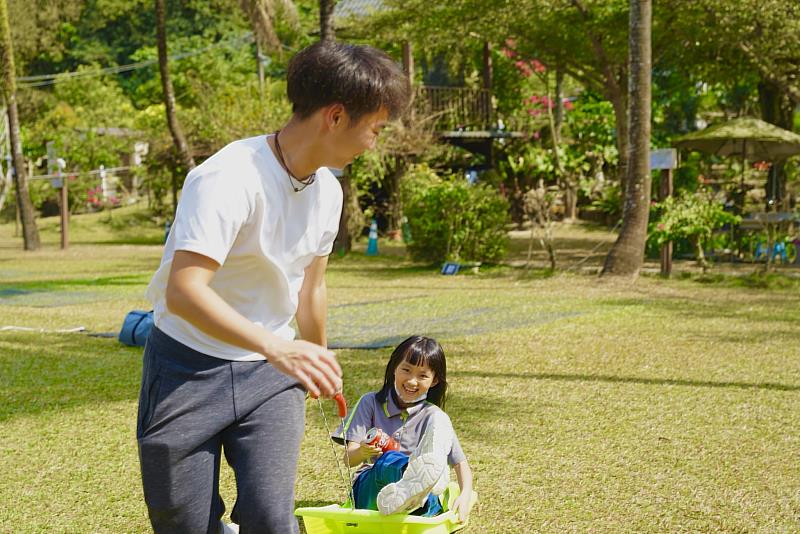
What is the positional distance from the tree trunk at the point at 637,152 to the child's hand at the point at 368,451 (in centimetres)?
968

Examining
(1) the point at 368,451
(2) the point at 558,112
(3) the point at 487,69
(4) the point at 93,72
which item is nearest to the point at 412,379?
(1) the point at 368,451

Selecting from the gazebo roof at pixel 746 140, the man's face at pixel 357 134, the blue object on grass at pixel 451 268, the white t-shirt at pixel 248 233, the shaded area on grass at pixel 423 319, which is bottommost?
the shaded area on grass at pixel 423 319

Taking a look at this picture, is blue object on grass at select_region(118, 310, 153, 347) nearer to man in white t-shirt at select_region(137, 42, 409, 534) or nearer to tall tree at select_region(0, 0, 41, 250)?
man in white t-shirt at select_region(137, 42, 409, 534)

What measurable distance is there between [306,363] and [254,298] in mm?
396

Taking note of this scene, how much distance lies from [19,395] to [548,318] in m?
5.04

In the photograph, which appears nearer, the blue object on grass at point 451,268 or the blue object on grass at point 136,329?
the blue object on grass at point 136,329

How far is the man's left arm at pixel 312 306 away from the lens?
2789 mm

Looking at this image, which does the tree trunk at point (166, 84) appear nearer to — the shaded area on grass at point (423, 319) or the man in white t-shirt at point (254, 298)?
the shaded area on grass at point (423, 319)

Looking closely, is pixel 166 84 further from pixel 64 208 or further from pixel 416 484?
pixel 416 484

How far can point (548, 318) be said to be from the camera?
9836mm

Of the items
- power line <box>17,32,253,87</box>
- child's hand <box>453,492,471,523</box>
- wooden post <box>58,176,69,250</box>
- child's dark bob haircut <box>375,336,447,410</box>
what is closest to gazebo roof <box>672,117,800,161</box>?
wooden post <box>58,176,69,250</box>

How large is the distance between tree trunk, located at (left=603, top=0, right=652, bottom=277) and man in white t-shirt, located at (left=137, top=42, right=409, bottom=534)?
413 inches

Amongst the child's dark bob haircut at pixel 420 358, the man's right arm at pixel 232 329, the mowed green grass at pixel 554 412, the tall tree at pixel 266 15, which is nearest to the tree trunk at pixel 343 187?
the tall tree at pixel 266 15

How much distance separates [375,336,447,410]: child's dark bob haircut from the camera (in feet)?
12.2
